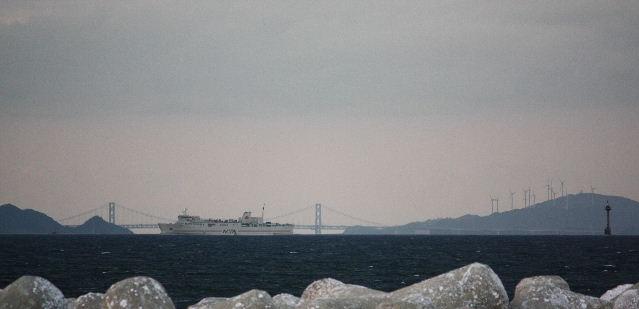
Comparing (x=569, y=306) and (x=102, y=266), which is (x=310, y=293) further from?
(x=102, y=266)

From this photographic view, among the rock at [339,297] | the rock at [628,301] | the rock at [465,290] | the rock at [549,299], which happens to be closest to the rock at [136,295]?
the rock at [339,297]

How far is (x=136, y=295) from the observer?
16766 mm

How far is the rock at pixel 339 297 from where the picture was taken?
57.3ft

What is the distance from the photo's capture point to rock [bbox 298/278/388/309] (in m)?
17.5

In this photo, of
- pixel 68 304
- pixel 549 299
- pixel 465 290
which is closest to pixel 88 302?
pixel 68 304

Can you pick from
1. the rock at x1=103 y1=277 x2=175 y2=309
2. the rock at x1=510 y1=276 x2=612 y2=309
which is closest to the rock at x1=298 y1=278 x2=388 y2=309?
the rock at x1=103 y1=277 x2=175 y2=309

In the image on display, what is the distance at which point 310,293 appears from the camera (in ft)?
66.7

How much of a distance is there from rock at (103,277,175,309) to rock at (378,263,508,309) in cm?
453

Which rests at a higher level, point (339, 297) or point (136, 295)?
point (136, 295)

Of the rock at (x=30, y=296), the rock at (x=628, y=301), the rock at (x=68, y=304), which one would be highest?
the rock at (x=30, y=296)

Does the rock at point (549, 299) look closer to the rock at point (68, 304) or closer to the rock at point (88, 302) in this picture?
the rock at point (88, 302)

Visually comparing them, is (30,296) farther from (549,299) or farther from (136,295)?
(549,299)

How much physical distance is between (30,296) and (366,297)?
6407 millimetres

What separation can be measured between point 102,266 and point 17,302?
59.1 metres
